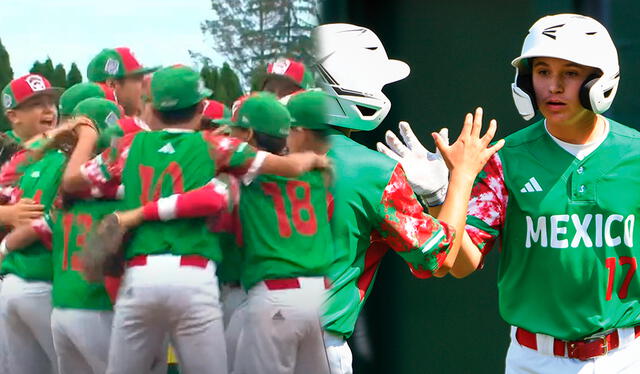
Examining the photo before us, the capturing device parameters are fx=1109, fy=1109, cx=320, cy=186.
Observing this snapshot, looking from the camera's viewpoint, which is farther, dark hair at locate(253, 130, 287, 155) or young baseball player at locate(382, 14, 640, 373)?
young baseball player at locate(382, 14, 640, 373)

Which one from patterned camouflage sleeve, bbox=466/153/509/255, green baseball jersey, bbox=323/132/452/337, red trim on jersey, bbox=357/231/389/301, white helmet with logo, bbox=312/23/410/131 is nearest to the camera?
green baseball jersey, bbox=323/132/452/337

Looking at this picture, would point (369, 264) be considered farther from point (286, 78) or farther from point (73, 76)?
point (73, 76)

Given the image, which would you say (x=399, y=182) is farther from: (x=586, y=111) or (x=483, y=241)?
(x=586, y=111)

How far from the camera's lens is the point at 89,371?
1.84 m

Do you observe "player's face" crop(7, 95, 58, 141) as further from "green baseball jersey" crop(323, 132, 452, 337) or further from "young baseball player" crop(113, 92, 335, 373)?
"green baseball jersey" crop(323, 132, 452, 337)

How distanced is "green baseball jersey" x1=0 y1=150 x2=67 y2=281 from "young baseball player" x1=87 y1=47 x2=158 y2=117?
14 cm

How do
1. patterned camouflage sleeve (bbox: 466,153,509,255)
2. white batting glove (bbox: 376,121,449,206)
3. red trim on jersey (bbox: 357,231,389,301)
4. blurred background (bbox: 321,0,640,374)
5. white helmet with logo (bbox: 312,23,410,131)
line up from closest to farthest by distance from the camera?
1. white helmet with logo (bbox: 312,23,410,131)
2. red trim on jersey (bbox: 357,231,389,301)
3. white batting glove (bbox: 376,121,449,206)
4. patterned camouflage sleeve (bbox: 466,153,509,255)
5. blurred background (bbox: 321,0,640,374)

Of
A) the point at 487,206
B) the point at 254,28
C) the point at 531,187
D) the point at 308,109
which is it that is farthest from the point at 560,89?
the point at 254,28

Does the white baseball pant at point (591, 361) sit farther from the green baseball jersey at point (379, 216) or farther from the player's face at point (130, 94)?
the player's face at point (130, 94)

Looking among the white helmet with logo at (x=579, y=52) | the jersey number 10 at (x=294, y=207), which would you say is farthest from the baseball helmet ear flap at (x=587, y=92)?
the jersey number 10 at (x=294, y=207)

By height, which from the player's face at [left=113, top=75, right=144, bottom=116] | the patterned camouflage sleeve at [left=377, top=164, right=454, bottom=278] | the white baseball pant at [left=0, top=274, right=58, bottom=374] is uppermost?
the player's face at [left=113, top=75, right=144, bottom=116]

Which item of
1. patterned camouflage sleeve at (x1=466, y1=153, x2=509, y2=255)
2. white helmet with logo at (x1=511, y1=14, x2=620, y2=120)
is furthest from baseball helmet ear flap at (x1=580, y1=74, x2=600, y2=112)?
patterned camouflage sleeve at (x1=466, y1=153, x2=509, y2=255)

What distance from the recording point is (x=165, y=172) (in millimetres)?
1735

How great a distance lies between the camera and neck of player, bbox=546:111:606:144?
3300mm
